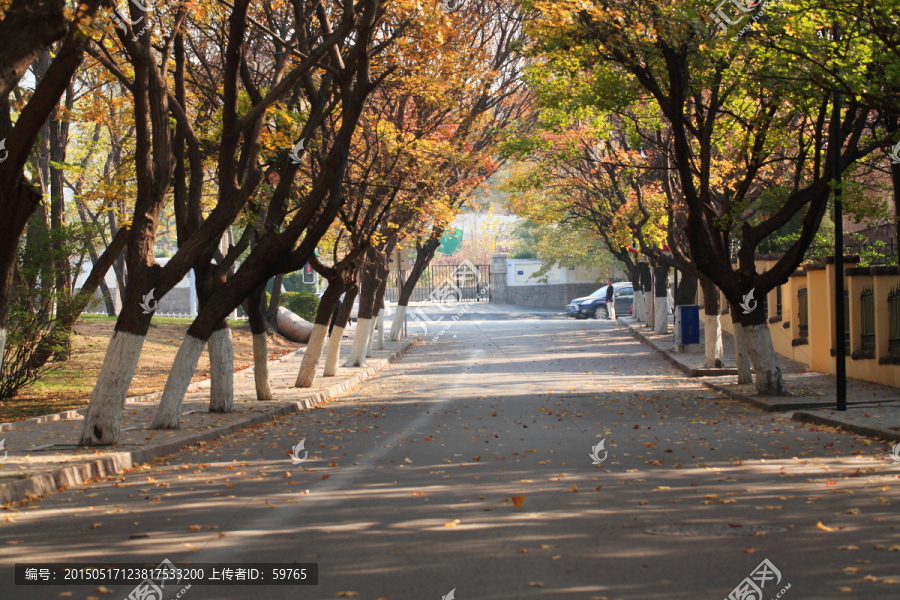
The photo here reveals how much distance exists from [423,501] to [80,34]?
5568 millimetres

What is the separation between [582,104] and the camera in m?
18.3

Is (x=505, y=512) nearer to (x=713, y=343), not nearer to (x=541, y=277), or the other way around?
(x=713, y=343)

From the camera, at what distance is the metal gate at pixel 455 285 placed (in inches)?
3059

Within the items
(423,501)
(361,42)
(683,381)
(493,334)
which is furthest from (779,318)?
(423,501)

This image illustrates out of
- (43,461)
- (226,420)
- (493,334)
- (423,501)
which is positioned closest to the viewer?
(423,501)

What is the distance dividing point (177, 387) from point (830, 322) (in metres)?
15.1

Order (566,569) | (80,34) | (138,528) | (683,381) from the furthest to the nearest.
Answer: (683,381)
(80,34)
(138,528)
(566,569)

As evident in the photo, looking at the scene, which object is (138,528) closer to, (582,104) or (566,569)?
(566,569)

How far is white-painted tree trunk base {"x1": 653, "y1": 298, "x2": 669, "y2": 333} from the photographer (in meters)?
37.6

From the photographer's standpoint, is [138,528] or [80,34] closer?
[138,528]

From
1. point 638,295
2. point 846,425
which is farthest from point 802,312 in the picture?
point 638,295

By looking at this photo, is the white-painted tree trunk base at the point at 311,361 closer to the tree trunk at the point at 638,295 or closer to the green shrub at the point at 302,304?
the green shrub at the point at 302,304

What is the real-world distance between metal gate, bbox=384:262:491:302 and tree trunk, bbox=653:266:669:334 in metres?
38.3

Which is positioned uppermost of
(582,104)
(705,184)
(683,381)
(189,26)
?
(189,26)
